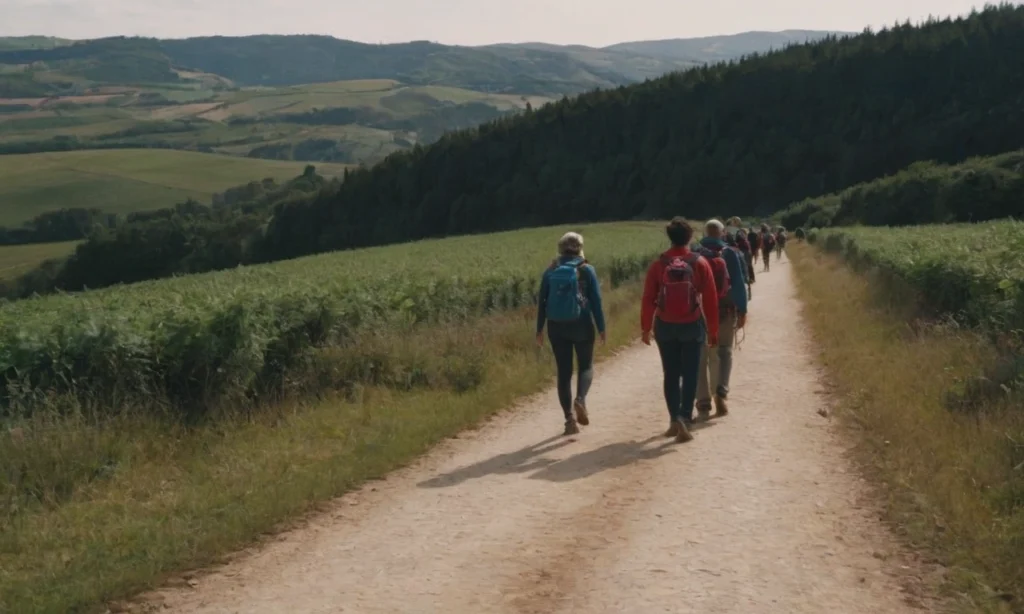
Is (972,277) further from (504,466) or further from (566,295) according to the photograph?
(504,466)

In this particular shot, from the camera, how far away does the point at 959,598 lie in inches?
217

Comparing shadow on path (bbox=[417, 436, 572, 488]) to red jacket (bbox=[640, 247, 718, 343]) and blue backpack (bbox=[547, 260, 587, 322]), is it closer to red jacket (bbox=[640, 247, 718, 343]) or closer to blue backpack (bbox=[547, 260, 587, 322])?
blue backpack (bbox=[547, 260, 587, 322])

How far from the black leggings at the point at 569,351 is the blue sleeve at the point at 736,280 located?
6.93ft

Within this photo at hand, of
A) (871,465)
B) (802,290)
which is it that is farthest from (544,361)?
(802,290)

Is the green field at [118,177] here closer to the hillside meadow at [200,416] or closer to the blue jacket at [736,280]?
the hillside meadow at [200,416]

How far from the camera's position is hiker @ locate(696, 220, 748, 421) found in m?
10.8

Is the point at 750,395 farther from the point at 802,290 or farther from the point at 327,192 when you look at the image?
the point at 327,192

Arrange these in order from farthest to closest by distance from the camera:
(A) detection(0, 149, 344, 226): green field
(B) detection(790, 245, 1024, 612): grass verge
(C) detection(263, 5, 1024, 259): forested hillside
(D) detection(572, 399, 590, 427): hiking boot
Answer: (A) detection(0, 149, 344, 226): green field, (C) detection(263, 5, 1024, 259): forested hillside, (D) detection(572, 399, 590, 427): hiking boot, (B) detection(790, 245, 1024, 612): grass verge

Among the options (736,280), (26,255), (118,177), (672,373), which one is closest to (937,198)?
(736,280)

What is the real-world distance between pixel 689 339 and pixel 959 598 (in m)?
4.33

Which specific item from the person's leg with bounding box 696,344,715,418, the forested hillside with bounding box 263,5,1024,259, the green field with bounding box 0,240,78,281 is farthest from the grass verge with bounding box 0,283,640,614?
the forested hillside with bounding box 263,5,1024,259

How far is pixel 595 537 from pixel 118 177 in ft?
505

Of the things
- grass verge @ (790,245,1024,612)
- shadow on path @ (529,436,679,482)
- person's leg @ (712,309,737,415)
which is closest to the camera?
grass verge @ (790,245,1024,612)

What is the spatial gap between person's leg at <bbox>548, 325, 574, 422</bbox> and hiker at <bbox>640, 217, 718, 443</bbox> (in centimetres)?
86
